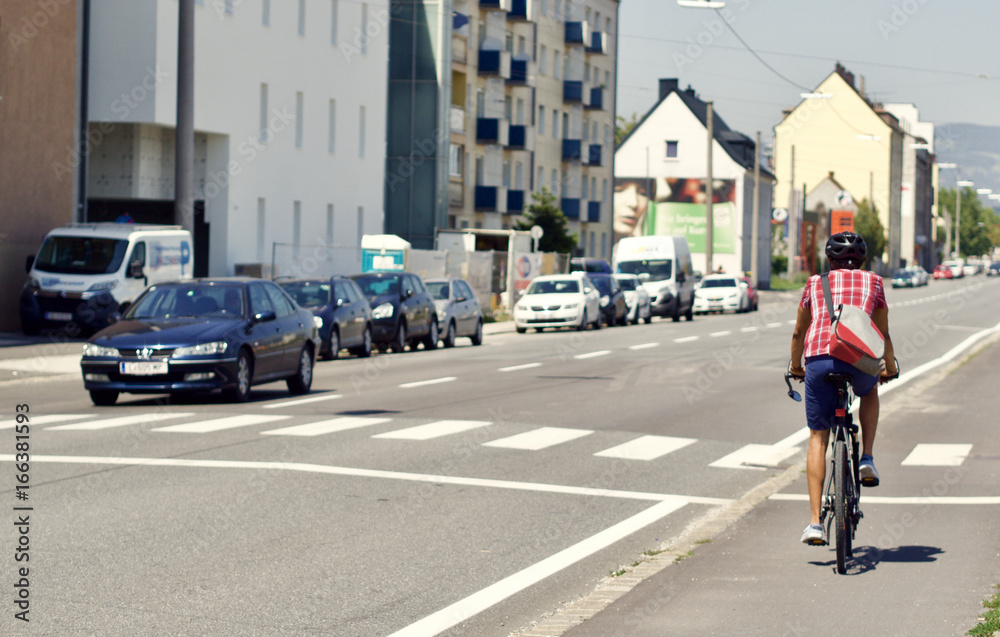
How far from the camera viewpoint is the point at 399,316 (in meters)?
28.6

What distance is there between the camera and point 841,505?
23.1ft

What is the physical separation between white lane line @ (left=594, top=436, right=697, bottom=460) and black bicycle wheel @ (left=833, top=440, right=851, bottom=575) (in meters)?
5.38

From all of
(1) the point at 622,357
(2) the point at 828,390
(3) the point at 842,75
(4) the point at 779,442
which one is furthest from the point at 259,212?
(3) the point at 842,75

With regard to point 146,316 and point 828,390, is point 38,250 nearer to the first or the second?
point 146,316

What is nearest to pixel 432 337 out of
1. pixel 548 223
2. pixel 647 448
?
pixel 647 448

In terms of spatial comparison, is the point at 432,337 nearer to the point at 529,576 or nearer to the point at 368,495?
the point at 368,495

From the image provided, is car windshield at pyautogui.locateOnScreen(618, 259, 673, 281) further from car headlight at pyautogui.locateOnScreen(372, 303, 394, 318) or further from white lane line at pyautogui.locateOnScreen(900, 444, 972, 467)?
white lane line at pyautogui.locateOnScreen(900, 444, 972, 467)

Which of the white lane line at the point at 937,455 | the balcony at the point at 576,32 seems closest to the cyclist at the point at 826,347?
the white lane line at the point at 937,455

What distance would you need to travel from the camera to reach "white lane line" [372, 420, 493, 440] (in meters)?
13.5

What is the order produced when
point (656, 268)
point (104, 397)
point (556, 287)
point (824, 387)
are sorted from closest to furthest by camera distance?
point (824, 387)
point (104, 397)
point (556, 287)
point (656, 268)

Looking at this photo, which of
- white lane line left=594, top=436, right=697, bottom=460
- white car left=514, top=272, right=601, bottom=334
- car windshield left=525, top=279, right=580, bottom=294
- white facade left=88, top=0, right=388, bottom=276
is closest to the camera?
white lane line left=594, top=436, right=697, bottom=460

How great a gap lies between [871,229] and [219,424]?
345 ft

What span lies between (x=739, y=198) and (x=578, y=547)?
87531mm

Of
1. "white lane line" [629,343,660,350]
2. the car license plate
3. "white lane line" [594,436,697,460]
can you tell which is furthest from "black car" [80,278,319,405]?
"white lane line" [629,343,660,350]
